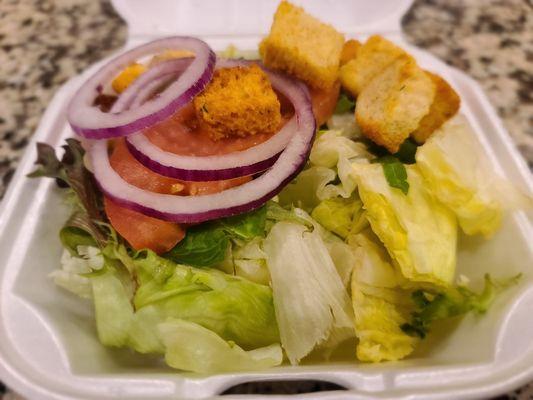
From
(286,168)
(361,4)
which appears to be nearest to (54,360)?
(286,168)

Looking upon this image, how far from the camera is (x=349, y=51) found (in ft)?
4.88

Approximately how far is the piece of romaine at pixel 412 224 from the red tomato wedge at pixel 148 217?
29cm

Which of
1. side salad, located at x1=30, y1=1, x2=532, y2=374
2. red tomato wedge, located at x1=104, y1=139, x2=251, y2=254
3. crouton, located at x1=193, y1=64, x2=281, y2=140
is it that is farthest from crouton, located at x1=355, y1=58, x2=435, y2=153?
red tomato wedge, located at x1=104, y1=139, x2=251, y2=254

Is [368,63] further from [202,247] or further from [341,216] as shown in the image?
[202,247]

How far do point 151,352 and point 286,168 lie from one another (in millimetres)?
485

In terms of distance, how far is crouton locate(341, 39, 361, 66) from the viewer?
1478 millimetres

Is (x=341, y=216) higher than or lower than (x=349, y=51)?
lower

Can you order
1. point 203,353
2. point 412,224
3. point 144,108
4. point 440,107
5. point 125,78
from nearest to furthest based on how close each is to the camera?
point 203,353 < point 412,224 < point 144,108 < point 440,107 < point 125,78

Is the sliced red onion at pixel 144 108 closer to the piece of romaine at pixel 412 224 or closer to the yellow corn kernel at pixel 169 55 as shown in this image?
the yellow corn kernel at pixel 169 55

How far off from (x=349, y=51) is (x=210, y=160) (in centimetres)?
61

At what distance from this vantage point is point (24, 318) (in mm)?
1007

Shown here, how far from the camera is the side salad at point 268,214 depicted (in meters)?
1.05

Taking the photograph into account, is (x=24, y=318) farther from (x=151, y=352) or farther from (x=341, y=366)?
(x=341, y=366)

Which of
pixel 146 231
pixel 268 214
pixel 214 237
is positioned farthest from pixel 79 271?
pixel 268 214
